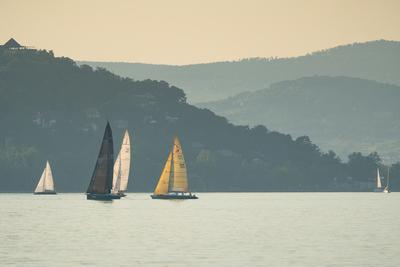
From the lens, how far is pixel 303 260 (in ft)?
285

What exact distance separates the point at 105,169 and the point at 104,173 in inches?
23.4

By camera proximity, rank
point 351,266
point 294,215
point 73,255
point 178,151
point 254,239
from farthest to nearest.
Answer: point 178,151, point 294,215, point 254,239, point 73,255, point 351,266

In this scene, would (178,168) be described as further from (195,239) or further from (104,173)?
(195,239)

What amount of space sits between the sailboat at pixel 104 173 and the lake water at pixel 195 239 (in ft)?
104

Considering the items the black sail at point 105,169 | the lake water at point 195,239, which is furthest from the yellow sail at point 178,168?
the lake water at point 195,239

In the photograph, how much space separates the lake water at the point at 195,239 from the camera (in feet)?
284

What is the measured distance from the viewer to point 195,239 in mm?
104875

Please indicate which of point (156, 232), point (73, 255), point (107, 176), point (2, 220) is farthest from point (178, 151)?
point (73, 255)

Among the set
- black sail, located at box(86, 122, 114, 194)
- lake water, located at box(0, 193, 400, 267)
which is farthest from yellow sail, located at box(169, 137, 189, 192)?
lake water, located at box(0, 193, 400, 267)

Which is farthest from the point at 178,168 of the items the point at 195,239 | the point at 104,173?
the point at 195,239

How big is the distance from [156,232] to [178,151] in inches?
3308

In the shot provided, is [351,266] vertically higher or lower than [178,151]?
lower

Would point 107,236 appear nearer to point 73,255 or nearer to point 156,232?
point 156,232

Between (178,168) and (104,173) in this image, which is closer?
(104,173)
